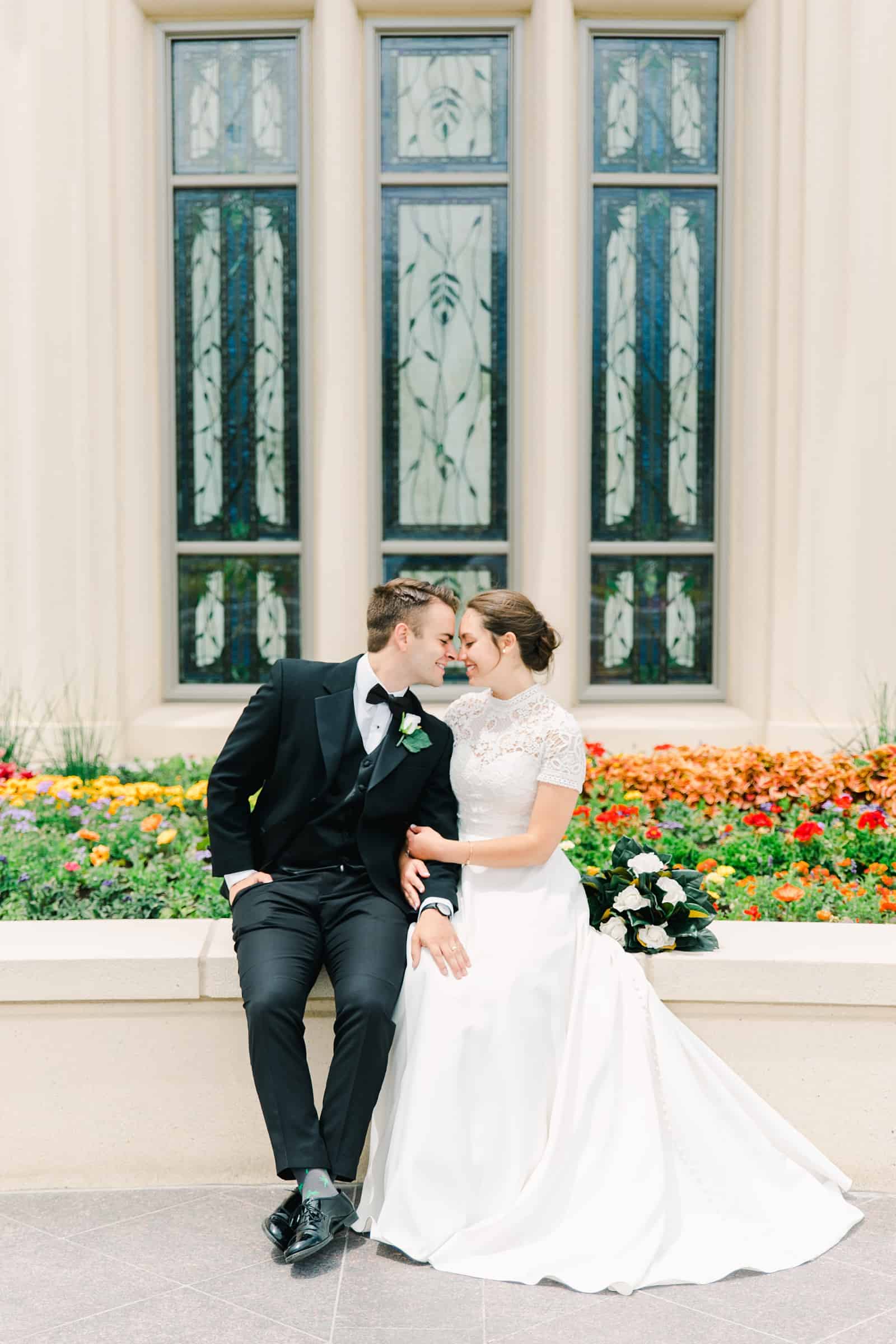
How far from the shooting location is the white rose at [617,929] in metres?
3.85

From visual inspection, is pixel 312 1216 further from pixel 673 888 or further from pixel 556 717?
pixel 556 717

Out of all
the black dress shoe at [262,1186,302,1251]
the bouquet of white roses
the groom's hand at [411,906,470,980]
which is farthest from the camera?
the bouquet of white roses

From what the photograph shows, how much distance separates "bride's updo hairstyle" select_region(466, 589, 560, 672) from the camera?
12.4 ft

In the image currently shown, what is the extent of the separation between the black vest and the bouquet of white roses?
0.84 metres

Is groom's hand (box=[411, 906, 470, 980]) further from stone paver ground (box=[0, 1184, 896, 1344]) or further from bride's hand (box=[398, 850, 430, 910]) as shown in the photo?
stone paver ground (box=[0, 1184, 896, 1344])

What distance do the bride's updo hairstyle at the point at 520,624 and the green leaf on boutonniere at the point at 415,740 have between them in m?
0.37

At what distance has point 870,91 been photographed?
23.3 feet

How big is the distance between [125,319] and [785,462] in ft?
13.9

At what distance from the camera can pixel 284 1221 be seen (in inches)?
132

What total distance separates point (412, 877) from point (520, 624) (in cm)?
86

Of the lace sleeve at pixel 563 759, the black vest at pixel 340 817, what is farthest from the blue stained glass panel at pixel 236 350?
the lace sleeve at pixel 563 759

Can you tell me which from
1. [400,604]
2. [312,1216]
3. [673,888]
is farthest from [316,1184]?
[400,604]

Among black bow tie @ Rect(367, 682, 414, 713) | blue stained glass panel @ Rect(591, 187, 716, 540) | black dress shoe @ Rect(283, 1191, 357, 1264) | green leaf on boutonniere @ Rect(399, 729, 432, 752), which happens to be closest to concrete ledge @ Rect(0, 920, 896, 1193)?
black dress shoe @ Rect(283, 1191, 357, 1264)

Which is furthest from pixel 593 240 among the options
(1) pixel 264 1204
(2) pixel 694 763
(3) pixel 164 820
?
(1) pixel 264 1204
